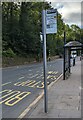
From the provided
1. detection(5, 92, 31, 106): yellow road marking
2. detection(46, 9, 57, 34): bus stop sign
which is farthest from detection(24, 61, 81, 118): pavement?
detection(46, 9, 57, 34): bus stop sign

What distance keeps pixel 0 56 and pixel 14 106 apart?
35.9 meters

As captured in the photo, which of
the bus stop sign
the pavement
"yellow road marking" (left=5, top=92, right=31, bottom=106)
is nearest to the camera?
the pavement

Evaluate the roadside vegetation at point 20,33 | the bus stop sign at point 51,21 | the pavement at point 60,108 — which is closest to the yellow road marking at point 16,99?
the pavement at point 60,108

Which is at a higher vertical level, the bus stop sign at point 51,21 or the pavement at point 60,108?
the bus stop sign at point 51,21

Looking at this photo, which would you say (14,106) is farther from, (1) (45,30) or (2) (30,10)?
(2) (30,10)

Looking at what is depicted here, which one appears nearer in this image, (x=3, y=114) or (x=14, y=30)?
(x=3, y=114)

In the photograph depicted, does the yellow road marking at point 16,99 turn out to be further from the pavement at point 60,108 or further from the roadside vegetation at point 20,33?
the roadside vegetation at point 20,33

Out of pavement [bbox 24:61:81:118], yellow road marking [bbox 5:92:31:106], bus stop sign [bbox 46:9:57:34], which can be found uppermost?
bus stop sign [bbox 46:9:57:34]

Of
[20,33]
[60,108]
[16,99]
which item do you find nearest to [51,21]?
[60,108]

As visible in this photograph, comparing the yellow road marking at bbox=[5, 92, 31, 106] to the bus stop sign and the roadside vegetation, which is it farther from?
the roadside vegetation

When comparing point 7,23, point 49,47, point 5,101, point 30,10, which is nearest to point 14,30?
point 7,23

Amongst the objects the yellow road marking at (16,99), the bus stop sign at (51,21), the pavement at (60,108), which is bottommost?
the yellow road marking at (16,99)

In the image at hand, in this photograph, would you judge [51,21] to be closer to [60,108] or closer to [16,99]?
[60,108]

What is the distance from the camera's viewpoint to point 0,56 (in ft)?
152
